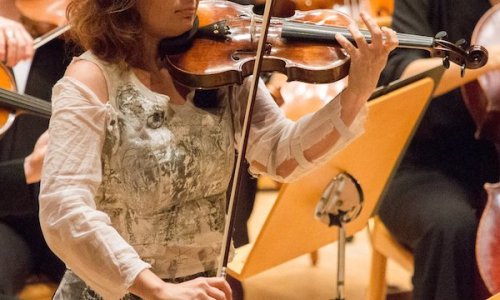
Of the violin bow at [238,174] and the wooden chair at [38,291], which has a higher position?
the violin bow at [238,174]

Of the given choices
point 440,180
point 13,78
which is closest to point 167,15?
point 13,78

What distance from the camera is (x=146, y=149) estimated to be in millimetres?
1223

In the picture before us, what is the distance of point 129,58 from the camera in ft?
4.13

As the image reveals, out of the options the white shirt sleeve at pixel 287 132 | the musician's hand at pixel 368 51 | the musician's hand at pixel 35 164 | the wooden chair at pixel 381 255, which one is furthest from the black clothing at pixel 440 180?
the musician's hand at pixel 35 164

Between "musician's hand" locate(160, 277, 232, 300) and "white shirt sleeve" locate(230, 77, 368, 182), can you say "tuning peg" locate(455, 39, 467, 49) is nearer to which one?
"white shirt sleeve" locate(230, 77, 368, 182)

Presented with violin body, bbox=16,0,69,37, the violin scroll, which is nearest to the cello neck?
violin body, bbox=16,0,69,37

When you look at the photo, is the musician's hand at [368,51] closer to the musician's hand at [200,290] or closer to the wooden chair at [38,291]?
the musician's hand at [200,290]

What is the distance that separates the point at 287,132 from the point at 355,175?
0.40 metres

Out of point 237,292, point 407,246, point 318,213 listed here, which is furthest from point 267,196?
point 318,213

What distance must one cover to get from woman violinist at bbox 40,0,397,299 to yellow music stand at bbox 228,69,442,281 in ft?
1.00

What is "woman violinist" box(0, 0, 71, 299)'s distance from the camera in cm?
170

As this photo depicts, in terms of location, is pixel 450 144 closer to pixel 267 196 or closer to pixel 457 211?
pixel 457 211

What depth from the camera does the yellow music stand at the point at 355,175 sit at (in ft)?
5.39

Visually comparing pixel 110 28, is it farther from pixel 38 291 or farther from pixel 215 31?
pixel 38 291
